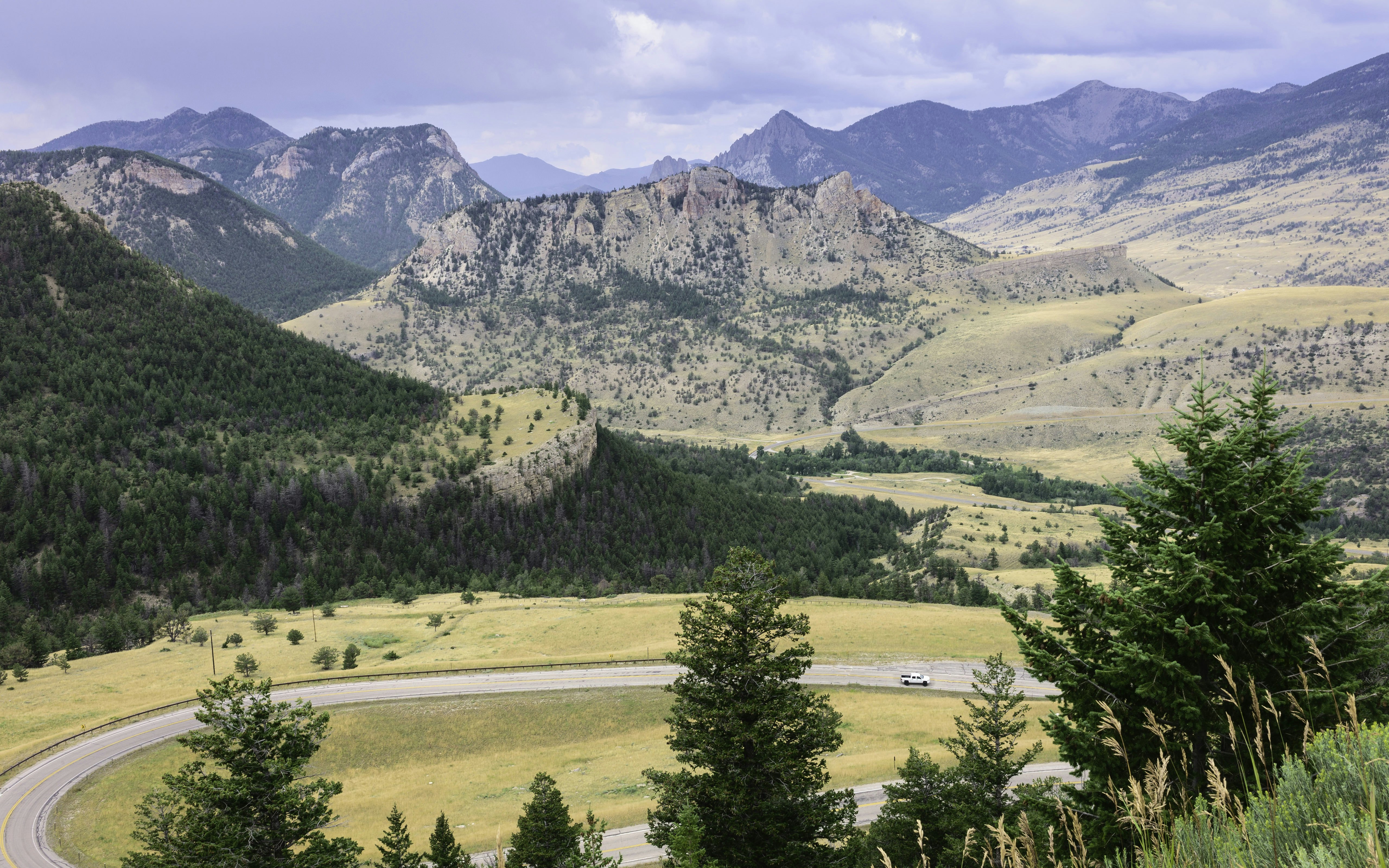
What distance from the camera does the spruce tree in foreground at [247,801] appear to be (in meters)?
18.3

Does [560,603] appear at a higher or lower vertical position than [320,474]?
lower

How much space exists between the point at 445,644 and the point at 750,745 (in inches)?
1908

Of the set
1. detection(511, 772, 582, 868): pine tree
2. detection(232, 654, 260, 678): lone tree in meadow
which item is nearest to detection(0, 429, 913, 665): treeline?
detection(232, 654, 260, 678): lone tree in meadow

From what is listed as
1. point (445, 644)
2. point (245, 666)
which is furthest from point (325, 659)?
point (445, 644)

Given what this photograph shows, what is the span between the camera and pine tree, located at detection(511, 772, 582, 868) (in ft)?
85.1

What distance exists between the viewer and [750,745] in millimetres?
22125

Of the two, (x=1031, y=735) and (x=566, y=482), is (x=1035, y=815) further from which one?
(x=566, y=482)

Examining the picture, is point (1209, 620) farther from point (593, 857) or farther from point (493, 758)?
point (493, 758)

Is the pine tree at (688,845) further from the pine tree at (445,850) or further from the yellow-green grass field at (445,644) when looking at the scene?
the yellow-green grass field at (445,644)

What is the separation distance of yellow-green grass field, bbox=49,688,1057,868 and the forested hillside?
36220 mm

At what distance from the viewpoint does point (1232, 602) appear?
12.8 metres

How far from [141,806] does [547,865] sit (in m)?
12.0

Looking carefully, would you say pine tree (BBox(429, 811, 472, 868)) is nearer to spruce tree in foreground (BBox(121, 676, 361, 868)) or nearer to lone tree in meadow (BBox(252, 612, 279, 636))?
spruce tree in foreground (BBox(121, 676, 361, 868))

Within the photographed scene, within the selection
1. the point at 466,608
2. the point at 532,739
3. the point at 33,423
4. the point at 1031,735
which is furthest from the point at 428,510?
the point at 1031,735
